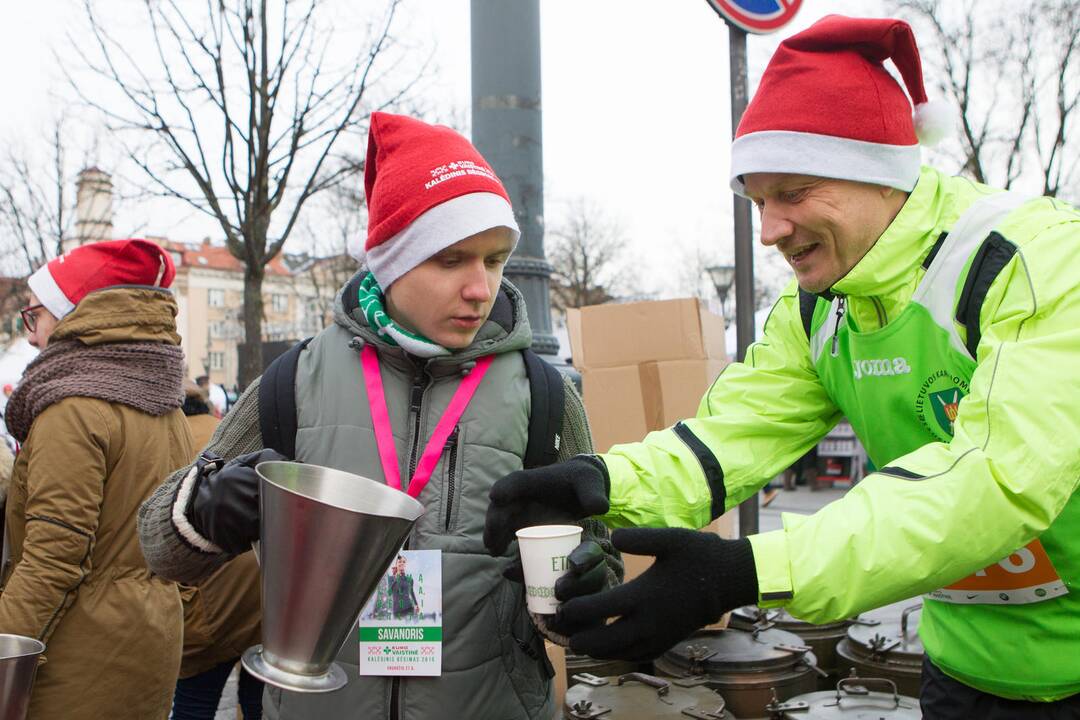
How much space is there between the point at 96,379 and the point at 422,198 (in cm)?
155

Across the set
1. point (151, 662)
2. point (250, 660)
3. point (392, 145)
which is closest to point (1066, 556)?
point (250, 660)

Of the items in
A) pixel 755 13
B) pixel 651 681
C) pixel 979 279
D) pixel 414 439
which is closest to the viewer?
pixel 979 279

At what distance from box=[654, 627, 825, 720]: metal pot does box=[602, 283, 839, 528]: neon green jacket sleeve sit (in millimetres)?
1256

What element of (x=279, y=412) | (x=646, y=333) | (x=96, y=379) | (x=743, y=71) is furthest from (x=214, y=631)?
(x=743, y=71)

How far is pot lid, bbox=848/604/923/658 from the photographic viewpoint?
3.50m

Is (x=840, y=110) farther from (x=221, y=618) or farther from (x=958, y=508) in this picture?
(x=221, y=618)

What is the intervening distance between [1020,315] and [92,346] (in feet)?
9.44

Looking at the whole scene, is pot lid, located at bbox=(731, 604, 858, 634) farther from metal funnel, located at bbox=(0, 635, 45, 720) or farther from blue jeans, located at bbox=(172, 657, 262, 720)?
metal funnel, located at bbox=(0, 635, 45, 720)

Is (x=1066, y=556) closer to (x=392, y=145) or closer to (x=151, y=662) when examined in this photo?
(x=392, y=145)

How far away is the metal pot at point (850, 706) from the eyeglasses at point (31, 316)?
305 cm

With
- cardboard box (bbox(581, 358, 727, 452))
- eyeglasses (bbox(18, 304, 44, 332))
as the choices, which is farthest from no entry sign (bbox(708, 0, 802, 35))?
eyeglasses (bbox(18, 304, 44, 332))

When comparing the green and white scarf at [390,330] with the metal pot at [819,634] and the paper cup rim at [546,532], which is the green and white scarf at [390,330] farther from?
the metal pot at [819,634]

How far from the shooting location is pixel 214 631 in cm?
356

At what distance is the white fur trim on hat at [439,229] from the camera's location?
7.13ft
